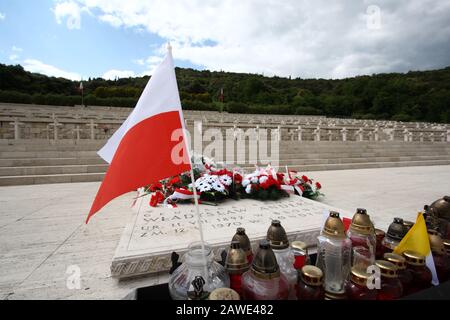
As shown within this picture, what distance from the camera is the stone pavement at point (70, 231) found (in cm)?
198

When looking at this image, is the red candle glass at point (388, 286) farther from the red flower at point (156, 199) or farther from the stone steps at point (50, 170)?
the stone steps at point (50, 170)

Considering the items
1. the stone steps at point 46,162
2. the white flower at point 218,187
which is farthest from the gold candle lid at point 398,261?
the stone steps at point 46,162

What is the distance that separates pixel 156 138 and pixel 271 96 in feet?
204

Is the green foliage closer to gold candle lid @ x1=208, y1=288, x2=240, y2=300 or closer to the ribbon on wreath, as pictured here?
the ribbon on wreath

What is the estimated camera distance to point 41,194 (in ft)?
17.2

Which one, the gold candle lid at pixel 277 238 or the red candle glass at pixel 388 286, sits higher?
the gold candle lid at pixel 277 238

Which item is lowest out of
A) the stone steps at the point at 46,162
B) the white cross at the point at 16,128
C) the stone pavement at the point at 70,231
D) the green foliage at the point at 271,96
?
the stone pavement at the point at 70,231

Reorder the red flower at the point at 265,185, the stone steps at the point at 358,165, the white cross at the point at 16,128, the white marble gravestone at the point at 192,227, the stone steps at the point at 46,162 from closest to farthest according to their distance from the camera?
1. the white marble gravestone at the point at 192,227
2. the red flower at the point at 265,185
3. the stone steps at the point at 46,162
4. the white cross at the point at 16,128
5. the stone steps at the point at 358,165

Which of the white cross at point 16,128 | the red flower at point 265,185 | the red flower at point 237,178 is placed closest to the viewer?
the red flower at point 265,185

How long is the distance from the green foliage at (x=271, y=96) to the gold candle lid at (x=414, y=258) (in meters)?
33.6

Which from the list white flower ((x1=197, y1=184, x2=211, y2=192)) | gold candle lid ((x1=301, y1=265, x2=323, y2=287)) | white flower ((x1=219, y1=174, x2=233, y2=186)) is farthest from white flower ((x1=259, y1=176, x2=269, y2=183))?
gold candle lid ((x1=301, y1=265, x2=323, y2=287))
